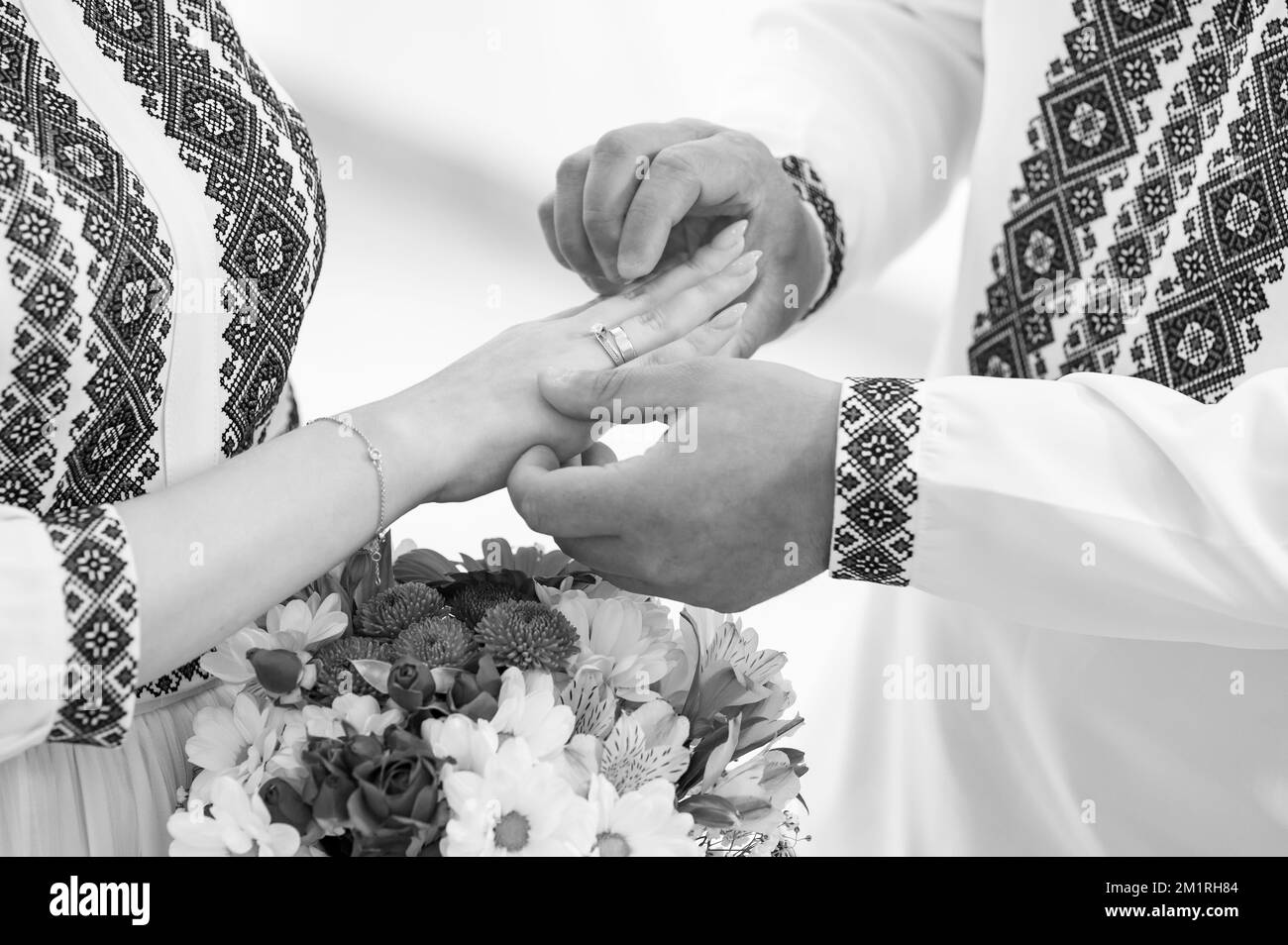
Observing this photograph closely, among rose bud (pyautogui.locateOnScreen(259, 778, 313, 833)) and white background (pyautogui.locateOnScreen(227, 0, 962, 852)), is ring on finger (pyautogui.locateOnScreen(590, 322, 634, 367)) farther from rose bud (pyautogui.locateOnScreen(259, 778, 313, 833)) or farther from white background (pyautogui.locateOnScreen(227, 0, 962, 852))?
white background (pyautogui.locateOnScreen(227, 0, 962, 852))

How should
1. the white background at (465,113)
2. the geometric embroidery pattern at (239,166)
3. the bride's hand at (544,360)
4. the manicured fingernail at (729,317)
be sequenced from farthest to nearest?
the white background at (465,113) → the manicured fingernail at (729,317) → the bride's hand at (544,360) → the geometric embroidery pattern at (239,166)

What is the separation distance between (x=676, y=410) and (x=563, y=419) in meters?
0.13

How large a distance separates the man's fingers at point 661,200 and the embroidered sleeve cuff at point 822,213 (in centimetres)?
25

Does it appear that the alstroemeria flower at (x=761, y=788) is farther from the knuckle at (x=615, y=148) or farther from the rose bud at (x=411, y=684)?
the knuckle at (x=615, y=148)

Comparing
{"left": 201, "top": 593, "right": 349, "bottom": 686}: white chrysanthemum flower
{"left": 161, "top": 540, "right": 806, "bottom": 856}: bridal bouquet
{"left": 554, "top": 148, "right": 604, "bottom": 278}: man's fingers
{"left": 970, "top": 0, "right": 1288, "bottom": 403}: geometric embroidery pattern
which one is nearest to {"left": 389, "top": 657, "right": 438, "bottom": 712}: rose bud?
{"left": 161, "top": 540, "right": 806, "bottom": 856}: bridal bouquet

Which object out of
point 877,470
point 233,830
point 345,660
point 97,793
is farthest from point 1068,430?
point 97,793

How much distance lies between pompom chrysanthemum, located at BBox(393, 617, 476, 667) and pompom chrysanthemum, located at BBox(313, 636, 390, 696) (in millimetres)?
20

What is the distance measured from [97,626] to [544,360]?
1.72 ft

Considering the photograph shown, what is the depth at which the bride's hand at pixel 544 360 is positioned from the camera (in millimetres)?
1114

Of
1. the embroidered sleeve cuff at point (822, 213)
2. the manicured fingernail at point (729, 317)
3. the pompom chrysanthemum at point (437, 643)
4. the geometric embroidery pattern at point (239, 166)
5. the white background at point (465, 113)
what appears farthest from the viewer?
the white background at point (465, 113)

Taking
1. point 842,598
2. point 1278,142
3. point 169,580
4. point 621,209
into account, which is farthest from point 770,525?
point 842,598

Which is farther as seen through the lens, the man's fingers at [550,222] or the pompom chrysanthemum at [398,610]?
the man's fingers at [550,222]

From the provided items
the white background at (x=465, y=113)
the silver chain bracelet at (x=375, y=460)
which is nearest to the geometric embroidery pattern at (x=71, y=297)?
the silver chain bracelet at (x=375, y=460)

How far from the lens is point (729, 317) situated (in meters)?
1.35
